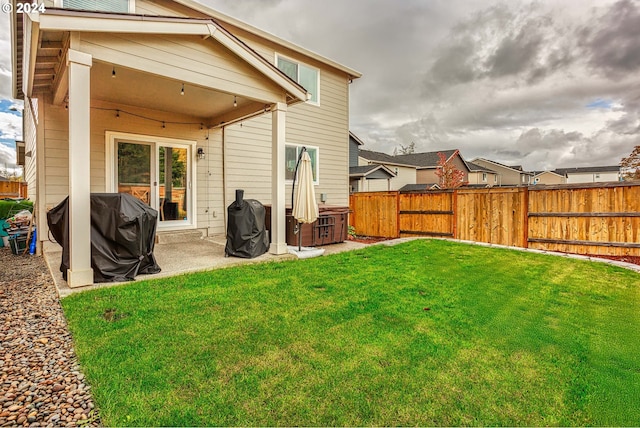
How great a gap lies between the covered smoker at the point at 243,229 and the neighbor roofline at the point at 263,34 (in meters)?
4.64

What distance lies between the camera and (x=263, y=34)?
8.40 m

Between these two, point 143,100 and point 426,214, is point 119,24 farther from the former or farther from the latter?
point 426,214

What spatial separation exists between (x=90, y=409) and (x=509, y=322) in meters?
3.61

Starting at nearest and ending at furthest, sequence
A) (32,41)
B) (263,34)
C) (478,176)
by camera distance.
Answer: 1. (32,41)
2. (263,34)
3. (478,176)

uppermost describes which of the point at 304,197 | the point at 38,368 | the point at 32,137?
the point at 32,137

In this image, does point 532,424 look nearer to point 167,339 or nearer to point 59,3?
point 167,339

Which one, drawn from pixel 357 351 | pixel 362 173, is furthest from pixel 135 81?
pixel 362 173

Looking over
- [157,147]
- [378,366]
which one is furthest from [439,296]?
[157,147]

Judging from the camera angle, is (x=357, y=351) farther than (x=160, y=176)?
No

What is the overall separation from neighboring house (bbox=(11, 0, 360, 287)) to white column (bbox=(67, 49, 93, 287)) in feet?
0.04

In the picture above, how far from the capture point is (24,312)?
3.45 m

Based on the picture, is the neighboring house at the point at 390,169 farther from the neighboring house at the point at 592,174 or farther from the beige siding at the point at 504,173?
the neighboring house at the point at 592,174

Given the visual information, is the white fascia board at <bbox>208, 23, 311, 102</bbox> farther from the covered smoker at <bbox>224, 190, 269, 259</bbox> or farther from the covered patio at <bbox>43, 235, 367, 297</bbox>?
the covered patio at <bbox>43, 235, 367, 297</bbox>

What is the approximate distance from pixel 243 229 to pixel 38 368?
378 cm
